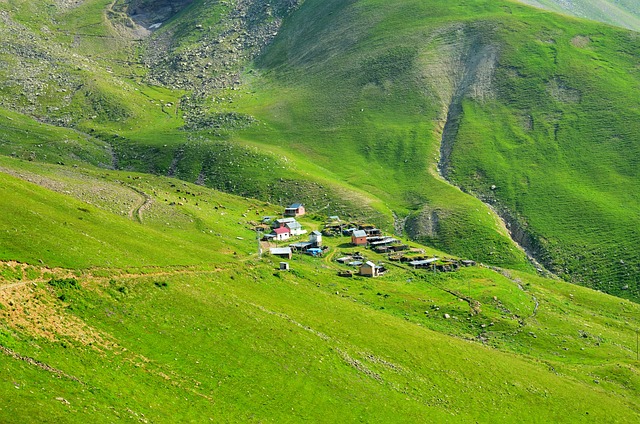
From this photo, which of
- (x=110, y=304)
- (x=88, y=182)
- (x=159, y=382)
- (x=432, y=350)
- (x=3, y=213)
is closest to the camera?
(x=159, y=382)

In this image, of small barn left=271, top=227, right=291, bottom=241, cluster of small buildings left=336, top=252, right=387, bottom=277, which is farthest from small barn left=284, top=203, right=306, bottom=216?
cluster of small buildings left=336, top=252, right=387, bottom=277

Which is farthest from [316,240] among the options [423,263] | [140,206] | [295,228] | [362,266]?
[140,206]

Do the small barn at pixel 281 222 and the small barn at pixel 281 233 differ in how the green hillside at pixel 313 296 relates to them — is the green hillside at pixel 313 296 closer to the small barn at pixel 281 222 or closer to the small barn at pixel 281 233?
the small barn at pixel 281 233

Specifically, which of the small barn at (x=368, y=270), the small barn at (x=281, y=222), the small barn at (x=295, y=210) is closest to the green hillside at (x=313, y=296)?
the small barn at (x=368, y=270)

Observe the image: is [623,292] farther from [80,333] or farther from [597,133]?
[80,333]

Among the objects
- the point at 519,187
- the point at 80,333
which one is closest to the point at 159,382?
the point at 80,333

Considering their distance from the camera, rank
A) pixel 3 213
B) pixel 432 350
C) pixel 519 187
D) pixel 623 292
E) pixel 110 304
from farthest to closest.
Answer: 1. pixel 519 187
2. pixel 623 292
3. pixel 432 350
4. pixel 3 213
5. pixel 110 304
